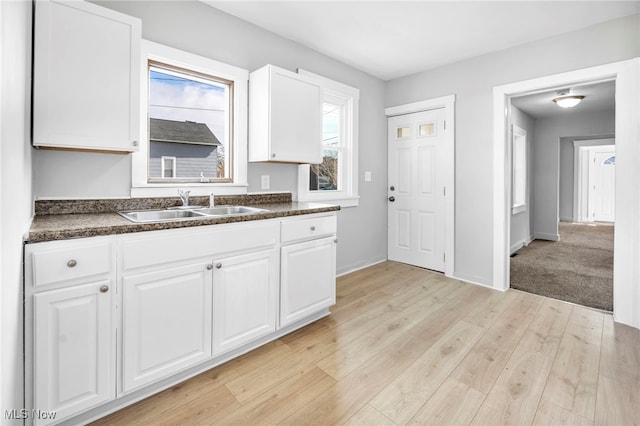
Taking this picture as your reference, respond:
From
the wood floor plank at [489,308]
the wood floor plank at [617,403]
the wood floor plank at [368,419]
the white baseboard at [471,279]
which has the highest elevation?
the white baseboard at [471,279]

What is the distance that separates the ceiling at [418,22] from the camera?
2.48 metres

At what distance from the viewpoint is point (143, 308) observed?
1.56m

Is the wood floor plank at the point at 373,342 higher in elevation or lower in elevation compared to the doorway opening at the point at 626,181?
lower

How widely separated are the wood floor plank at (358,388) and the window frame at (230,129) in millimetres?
1640

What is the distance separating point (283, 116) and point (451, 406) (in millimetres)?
2248

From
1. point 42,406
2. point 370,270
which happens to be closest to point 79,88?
point 42,406

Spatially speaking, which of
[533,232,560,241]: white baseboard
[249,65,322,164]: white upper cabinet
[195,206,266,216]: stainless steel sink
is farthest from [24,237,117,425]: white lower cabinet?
[533,232,560,241]: white baseboard

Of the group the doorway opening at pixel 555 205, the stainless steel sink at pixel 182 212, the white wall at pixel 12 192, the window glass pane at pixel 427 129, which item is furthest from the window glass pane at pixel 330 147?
the white wall at pixel 12 192

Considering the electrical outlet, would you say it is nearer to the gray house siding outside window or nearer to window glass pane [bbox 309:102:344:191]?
the gray house siding outside window

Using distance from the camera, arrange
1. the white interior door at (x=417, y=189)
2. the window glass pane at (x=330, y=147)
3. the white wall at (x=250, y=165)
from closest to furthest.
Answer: the white wall at (x=250, y=165), the window glass pane at (x=330, y=147), the white interior door at (x=417, y=189)

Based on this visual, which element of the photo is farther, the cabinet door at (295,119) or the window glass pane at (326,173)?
the window glass pane at (326,173)

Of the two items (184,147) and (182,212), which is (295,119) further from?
(182,212)

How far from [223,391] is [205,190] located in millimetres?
1414

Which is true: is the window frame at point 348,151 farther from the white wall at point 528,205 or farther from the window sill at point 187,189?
the white wall at point 528,205
